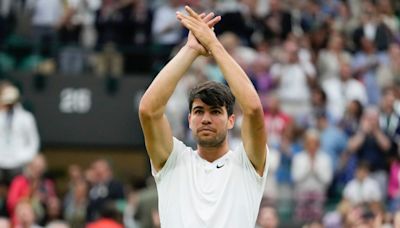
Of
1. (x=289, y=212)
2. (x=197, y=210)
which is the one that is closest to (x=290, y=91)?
(x=289, y=212)

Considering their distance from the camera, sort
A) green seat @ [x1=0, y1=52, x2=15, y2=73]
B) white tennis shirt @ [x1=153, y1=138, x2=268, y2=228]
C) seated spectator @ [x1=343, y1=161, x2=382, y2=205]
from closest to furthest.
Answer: white tennis shirt @ [x1=153, y1=138, x2=268, y2=228] < seated spectator @ [x1=343, y1=161, x2=382, y2=205] < green seat @ [x1=0, y1=52, x2=15, y2=73]

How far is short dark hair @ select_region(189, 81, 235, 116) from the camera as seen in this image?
704 centimetres

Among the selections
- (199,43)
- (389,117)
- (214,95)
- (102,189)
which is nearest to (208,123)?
(214,95)

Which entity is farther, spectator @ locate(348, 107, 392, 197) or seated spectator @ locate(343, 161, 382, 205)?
spectator @ locate(348, 107, 392, 197)

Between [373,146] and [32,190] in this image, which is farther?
[373,146]

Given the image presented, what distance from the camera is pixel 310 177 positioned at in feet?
52.5

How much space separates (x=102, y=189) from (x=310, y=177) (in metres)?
2.73

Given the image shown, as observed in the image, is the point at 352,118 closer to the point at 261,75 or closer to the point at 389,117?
the point at 389,117

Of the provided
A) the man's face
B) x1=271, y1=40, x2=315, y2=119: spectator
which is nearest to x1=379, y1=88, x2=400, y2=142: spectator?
x1=271, y1=40, x2=315, y2=119: spectator

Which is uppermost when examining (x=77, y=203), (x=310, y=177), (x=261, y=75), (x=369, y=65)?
(x=369, y=65)

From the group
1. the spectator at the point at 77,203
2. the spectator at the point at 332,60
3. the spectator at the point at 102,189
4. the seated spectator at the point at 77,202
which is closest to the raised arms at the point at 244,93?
the spectator at the point at 102,189

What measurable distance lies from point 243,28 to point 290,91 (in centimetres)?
188

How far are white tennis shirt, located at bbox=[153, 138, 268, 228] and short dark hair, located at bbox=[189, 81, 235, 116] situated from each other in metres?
0.29

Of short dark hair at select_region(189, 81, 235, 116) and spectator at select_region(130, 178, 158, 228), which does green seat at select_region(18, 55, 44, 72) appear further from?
short dark hair at select_region(189, 81, 235, 116)
